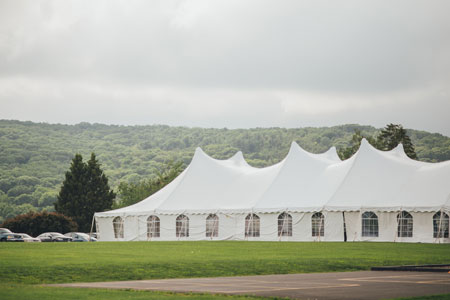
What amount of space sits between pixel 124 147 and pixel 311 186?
4299 inches

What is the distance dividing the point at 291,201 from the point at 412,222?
8534mm

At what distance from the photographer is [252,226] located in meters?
51.2

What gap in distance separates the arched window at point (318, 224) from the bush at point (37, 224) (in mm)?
24873

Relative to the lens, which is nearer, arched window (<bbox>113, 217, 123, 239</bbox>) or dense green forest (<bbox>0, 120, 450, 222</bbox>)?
arched window (<bbox>113, 217, 123, 239</bbox>)

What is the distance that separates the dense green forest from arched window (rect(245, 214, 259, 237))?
55176 mm

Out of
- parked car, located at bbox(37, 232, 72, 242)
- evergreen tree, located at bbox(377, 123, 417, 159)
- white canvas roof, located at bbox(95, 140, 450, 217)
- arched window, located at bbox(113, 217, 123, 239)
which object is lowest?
parked car, located at bbox(37, 232, 72, 242)

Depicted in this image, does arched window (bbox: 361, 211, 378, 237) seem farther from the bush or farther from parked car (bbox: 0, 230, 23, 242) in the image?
the bush

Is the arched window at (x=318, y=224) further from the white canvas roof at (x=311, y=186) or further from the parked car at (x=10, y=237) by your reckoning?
the parked car at (x=10, y=237)

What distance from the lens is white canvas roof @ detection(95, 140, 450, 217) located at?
4606 centimetres

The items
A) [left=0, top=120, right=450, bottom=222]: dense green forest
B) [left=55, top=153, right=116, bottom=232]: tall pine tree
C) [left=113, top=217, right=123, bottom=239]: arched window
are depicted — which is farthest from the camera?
[left=0, top=120, right=450, bottom=222]: dense green forest

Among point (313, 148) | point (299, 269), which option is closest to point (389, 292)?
point (299, 269)

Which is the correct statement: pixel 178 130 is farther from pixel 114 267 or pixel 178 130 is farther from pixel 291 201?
pixel 114 267

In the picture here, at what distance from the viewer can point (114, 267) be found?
22.3 meters

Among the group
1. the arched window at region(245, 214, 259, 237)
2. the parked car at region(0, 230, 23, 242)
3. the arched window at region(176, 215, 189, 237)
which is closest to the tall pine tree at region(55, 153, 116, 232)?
the parked car at region(0, 230, 23, 242)
